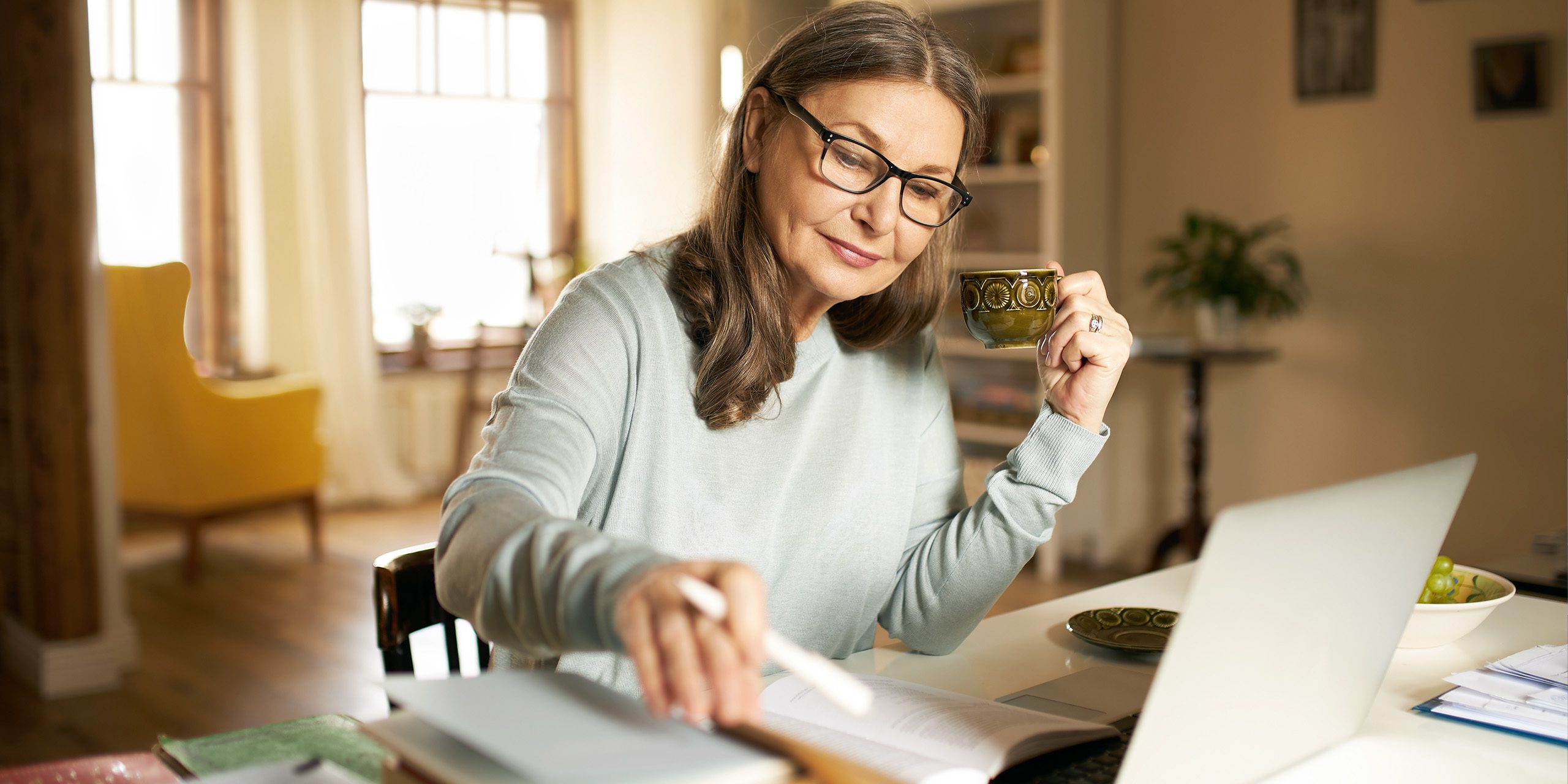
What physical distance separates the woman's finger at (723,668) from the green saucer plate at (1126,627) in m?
0.62

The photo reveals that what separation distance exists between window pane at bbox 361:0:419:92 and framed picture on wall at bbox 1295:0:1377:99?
12.5 feet

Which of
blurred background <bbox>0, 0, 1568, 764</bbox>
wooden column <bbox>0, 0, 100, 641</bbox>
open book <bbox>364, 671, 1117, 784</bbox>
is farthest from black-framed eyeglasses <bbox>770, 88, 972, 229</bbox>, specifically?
wooden column <bbox>0, 0, 100, 641</bbox>

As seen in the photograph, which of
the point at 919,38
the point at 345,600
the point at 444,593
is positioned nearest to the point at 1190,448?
the point at 345,600

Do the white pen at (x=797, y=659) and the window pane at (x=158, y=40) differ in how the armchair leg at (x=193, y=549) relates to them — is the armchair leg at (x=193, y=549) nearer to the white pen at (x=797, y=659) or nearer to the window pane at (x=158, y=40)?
the window pane at (x=158, y=40)

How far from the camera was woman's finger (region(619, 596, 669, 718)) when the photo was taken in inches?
23.5

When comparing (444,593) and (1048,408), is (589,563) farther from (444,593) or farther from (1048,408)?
(1048,408)

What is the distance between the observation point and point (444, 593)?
808 mm

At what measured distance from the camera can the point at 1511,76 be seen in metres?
3.43

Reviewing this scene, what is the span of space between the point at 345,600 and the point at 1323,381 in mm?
3147

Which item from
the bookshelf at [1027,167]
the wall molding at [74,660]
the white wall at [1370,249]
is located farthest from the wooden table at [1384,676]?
the bookshelf at [1027,167]

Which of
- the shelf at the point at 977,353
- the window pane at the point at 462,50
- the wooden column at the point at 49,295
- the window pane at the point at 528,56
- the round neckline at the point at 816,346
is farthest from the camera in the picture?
the window pane at the point at 528,56

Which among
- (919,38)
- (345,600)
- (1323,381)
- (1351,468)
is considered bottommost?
(345,600)

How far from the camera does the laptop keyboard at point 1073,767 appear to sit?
81cm

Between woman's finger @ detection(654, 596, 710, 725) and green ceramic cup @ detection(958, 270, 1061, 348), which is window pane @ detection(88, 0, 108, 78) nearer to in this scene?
green ceramic cup @ detection(958, 270, 1061, 348)
